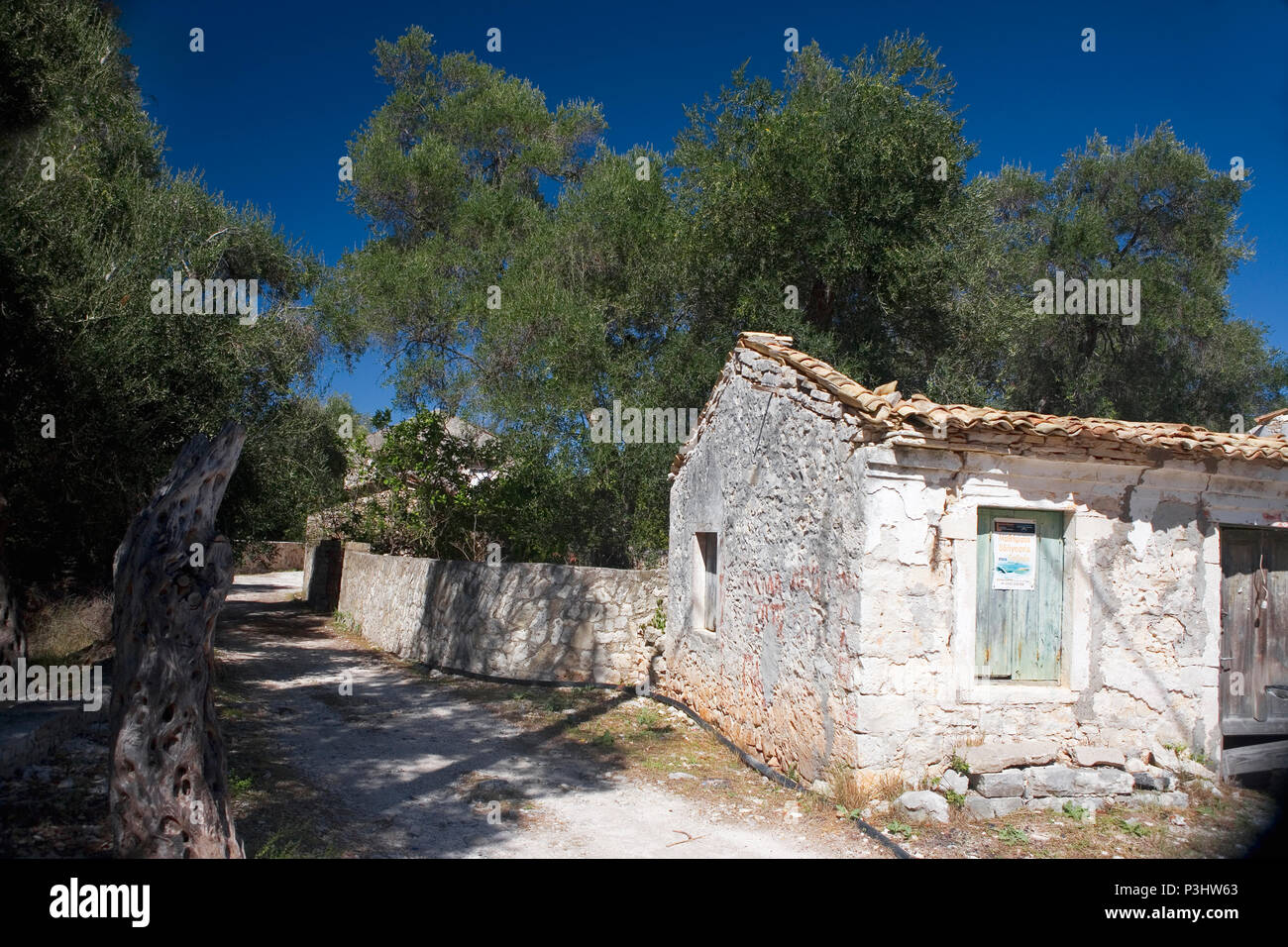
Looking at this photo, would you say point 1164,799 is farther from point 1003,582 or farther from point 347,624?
point 347,624

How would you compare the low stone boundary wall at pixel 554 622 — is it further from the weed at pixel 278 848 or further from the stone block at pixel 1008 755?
the weed at pixel 278 848

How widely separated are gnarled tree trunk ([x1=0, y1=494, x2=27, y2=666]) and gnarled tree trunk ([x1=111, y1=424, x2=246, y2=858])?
173 inches

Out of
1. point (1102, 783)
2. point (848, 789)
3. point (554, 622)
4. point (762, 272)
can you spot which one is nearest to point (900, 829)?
point (848, 789)

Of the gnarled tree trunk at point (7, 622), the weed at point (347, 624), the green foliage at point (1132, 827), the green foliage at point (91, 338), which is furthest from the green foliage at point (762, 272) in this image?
the green foliage at point (1132, 827)

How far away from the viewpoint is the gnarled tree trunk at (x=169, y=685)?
13.3 ft

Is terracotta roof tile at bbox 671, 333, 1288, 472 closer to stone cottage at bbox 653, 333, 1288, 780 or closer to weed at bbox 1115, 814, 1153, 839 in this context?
stone cottage at bbox 653, 333, 1288, 780

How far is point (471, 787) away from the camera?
271 inches

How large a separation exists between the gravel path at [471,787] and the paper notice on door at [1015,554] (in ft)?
7.77

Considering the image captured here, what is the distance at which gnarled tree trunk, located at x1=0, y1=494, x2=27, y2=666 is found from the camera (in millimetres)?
7484

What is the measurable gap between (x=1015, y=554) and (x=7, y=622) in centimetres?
893

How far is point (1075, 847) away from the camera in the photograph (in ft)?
18.2

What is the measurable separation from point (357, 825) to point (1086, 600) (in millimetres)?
5866
